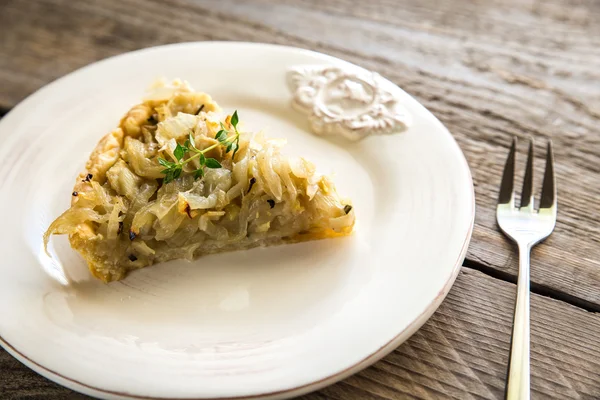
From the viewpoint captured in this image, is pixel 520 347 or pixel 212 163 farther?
pixel 212 163

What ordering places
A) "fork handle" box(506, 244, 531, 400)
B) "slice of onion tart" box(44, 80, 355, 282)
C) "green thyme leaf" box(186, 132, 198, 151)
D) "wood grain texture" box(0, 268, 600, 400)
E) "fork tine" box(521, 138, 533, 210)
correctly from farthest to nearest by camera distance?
"fork tine" box(521, 138, 533, 210)
"green thyme leaf" box(186, 132, 198, 151)
"slice of onion tart" box(44, 80, 355, 282)
"wood grain texture" box(0, 268, 600, 400)
"fork handle" box(506, 244, 531, 400)

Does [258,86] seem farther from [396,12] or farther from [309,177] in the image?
[396,12]

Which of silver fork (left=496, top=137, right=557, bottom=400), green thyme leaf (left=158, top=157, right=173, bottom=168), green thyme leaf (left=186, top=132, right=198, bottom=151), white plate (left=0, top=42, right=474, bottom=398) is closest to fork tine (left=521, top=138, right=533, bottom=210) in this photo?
silver fork (left=496, top=137, right=557, bottom=400)

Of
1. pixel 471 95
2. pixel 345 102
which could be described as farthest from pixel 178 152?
pixel 471 95

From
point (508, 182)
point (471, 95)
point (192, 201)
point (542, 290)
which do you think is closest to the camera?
point (192, 201)

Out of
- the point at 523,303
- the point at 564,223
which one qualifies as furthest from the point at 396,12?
the point at 523,303

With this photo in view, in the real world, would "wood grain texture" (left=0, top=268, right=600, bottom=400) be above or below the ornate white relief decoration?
below

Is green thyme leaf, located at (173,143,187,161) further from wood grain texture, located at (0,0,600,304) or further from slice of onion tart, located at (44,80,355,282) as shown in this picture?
wood grain texture, located at (0,0,600,304)

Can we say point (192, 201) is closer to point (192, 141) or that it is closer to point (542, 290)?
point (192, 141)
